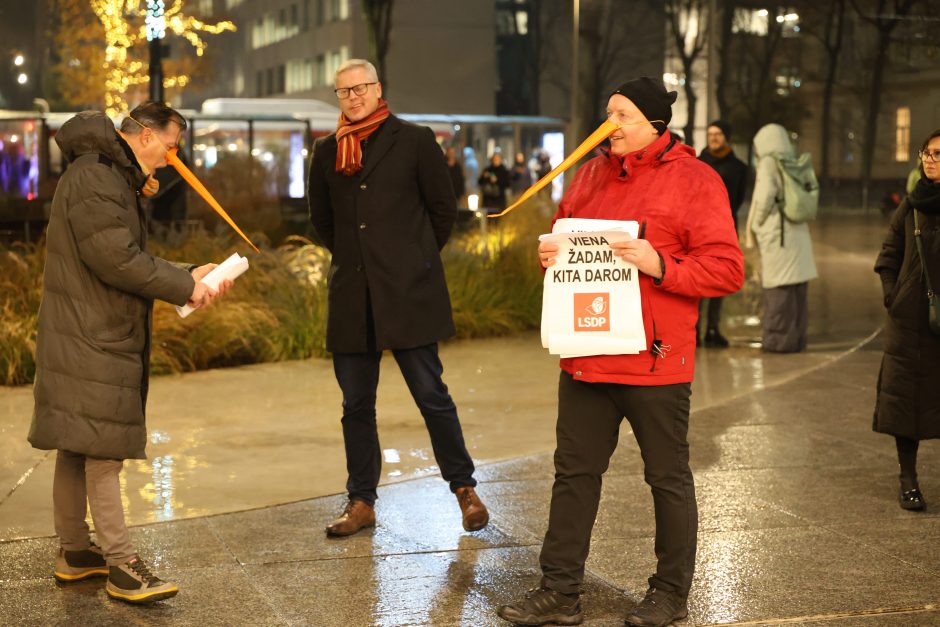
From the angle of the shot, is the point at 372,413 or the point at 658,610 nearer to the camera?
the point at 658,610

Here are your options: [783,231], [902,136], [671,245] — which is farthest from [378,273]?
[902,136]

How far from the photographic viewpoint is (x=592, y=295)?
4.49m

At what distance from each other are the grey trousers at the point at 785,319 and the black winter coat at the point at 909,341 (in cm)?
475

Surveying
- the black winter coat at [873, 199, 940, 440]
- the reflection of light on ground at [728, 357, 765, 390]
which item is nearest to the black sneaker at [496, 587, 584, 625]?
the black winter coat at [873, 199, 940, 440]

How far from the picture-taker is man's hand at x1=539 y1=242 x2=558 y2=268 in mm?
4523

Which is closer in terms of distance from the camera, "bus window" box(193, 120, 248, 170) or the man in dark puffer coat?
the man in dark puffer coat

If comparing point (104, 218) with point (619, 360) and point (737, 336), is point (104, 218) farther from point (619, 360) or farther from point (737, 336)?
point (737, 336)

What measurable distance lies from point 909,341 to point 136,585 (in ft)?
12.4

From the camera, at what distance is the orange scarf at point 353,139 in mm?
5781

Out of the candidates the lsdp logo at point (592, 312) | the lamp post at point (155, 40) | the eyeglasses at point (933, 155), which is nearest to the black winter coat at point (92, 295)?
the lsdp logo at point (592, 312)

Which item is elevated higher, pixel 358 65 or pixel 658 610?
pixel 358 65

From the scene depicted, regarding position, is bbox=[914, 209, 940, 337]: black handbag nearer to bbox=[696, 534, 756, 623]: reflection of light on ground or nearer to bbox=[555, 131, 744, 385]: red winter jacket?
bbox=[696, 534, 756, 623]: reflection of light on ground

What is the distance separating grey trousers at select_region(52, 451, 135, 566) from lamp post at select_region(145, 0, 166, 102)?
8885mm

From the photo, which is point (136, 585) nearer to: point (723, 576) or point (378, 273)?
point (378, 273)
